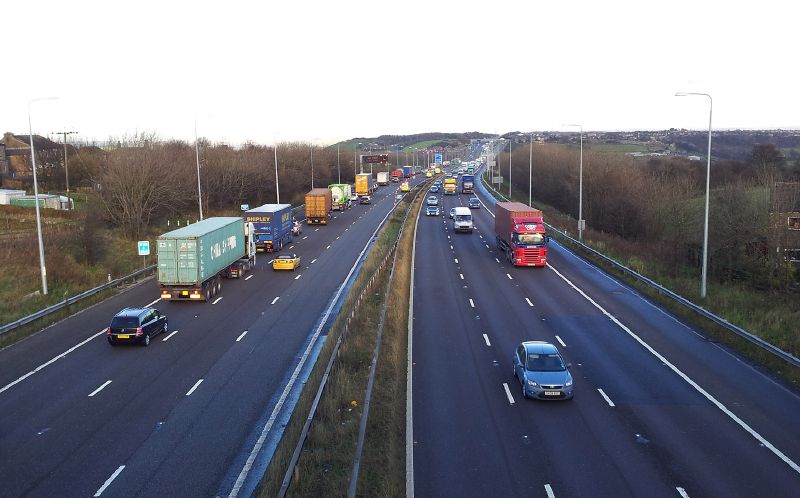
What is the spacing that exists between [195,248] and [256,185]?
2117 inches

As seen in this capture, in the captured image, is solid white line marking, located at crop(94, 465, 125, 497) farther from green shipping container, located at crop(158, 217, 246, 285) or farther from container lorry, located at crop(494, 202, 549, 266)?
container lorry, located at crop(494, 202, 549, 266)

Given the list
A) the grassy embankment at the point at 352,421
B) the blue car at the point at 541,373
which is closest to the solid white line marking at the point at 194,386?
the grassy embankment at the point at 352,421

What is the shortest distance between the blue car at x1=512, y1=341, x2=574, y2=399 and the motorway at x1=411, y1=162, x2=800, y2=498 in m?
0.38

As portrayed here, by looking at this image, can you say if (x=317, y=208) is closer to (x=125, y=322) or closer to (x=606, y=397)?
(x=125, y=322)

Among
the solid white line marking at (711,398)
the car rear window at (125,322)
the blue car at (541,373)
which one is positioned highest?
the car rear window at (125,322)

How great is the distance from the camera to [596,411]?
18.7m

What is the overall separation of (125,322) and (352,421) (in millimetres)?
12054

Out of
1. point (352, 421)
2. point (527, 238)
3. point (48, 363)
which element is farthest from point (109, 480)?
point (527, 238)

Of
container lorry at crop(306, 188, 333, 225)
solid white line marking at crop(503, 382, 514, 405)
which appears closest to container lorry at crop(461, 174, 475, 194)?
container lorry at crop(306, 188, 333, 225)

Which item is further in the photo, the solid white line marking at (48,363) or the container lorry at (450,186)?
the container lorry at (450,186)

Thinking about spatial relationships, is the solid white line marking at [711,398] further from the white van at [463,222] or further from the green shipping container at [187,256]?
the white van at [463,222]

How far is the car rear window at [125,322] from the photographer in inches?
990

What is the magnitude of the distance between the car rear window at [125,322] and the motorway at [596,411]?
1080 cm

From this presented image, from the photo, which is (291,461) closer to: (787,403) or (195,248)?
(787,403)
